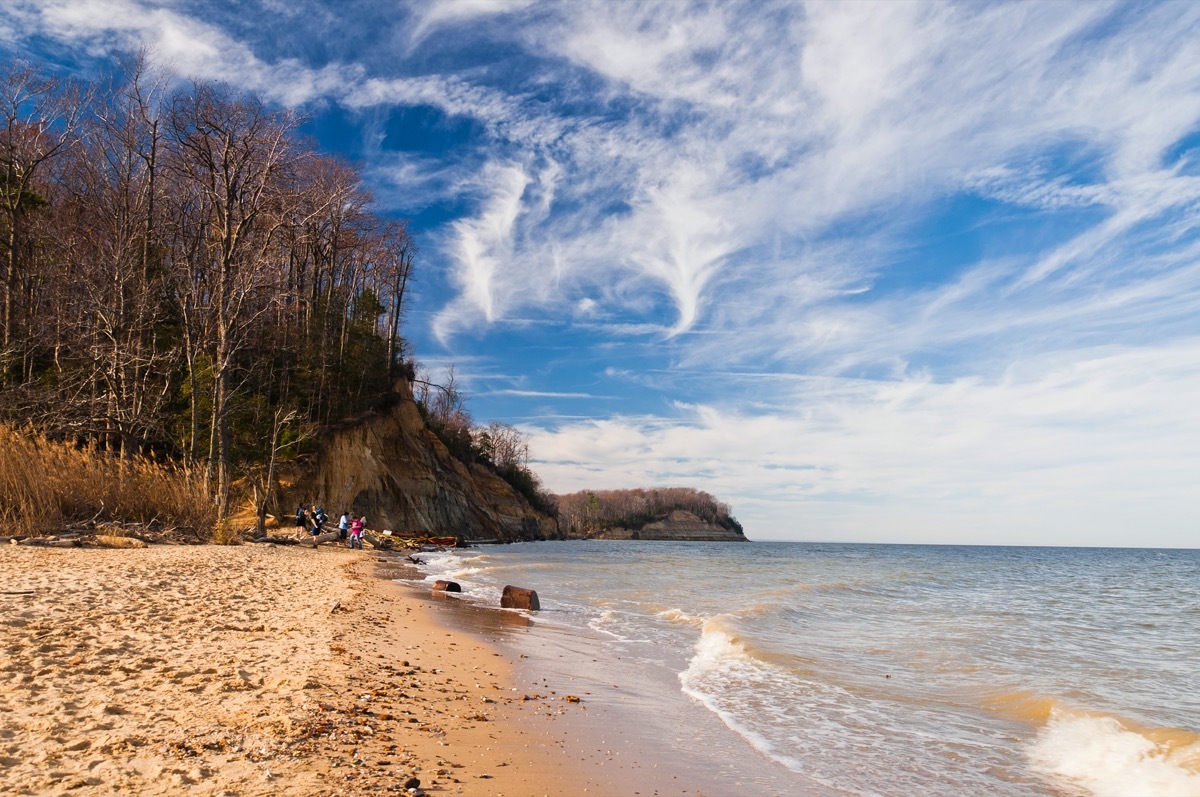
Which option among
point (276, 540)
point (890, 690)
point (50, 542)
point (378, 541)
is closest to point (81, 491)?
point (50, 542)

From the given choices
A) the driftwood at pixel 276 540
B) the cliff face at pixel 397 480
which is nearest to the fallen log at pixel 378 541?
the cliff face at pixel 397 480

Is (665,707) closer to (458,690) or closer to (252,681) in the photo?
(458,690)

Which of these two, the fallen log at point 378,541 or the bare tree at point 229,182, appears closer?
the bare tree at point 229,182

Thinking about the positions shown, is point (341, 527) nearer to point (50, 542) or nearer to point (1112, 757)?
point (50, 542)

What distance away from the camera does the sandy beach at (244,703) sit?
11.3ft

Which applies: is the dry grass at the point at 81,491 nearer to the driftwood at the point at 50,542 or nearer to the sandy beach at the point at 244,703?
the driftwood at the point at 50,542

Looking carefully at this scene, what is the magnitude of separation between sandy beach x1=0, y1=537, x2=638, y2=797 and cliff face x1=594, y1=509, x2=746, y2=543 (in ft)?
456

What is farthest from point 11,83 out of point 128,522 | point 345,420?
point 345,420

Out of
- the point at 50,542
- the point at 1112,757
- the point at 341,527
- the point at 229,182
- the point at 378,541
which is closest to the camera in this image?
the point at 1112,757

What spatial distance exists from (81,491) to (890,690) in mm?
15424

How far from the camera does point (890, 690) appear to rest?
852 centimetres

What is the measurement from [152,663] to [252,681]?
2.62ft

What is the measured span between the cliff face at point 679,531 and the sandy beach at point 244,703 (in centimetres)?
13906

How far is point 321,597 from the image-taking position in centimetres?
1067
